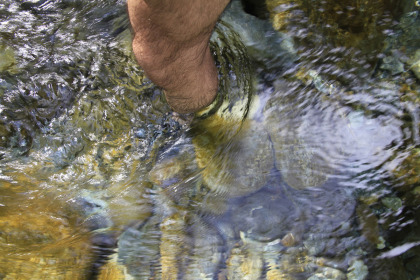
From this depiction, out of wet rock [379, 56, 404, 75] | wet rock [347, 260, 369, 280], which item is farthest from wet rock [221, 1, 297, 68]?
wet rock [347, 260, 369, 280]

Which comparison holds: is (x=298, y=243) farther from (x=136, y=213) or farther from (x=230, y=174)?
(x=136, y=213)

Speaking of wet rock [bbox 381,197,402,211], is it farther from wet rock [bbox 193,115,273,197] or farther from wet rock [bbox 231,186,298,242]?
wet rock [bbox 193,115,273,197]

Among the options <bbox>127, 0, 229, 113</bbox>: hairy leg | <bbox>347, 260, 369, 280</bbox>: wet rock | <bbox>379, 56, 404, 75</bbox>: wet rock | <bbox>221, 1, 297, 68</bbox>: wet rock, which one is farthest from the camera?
<bbox>221, 1, 297, 68</bbox>: wet rock

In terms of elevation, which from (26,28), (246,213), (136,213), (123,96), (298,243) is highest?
(26,28)

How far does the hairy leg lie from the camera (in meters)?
1.42

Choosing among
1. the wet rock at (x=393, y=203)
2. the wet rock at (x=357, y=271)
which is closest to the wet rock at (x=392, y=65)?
the wet rock at (x=393, y=203)

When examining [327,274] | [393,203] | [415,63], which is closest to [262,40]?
[415,63]

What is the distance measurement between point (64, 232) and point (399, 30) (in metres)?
2.30

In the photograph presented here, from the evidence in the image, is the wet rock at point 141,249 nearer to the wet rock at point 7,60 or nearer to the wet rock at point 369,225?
the wet rock at point 369,225

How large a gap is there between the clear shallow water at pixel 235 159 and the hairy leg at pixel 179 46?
9.1 inches

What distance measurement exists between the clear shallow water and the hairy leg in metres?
0.23

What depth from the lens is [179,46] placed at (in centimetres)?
162

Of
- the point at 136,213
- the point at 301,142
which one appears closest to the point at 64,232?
the point at 136,213

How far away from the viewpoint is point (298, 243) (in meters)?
1.96
